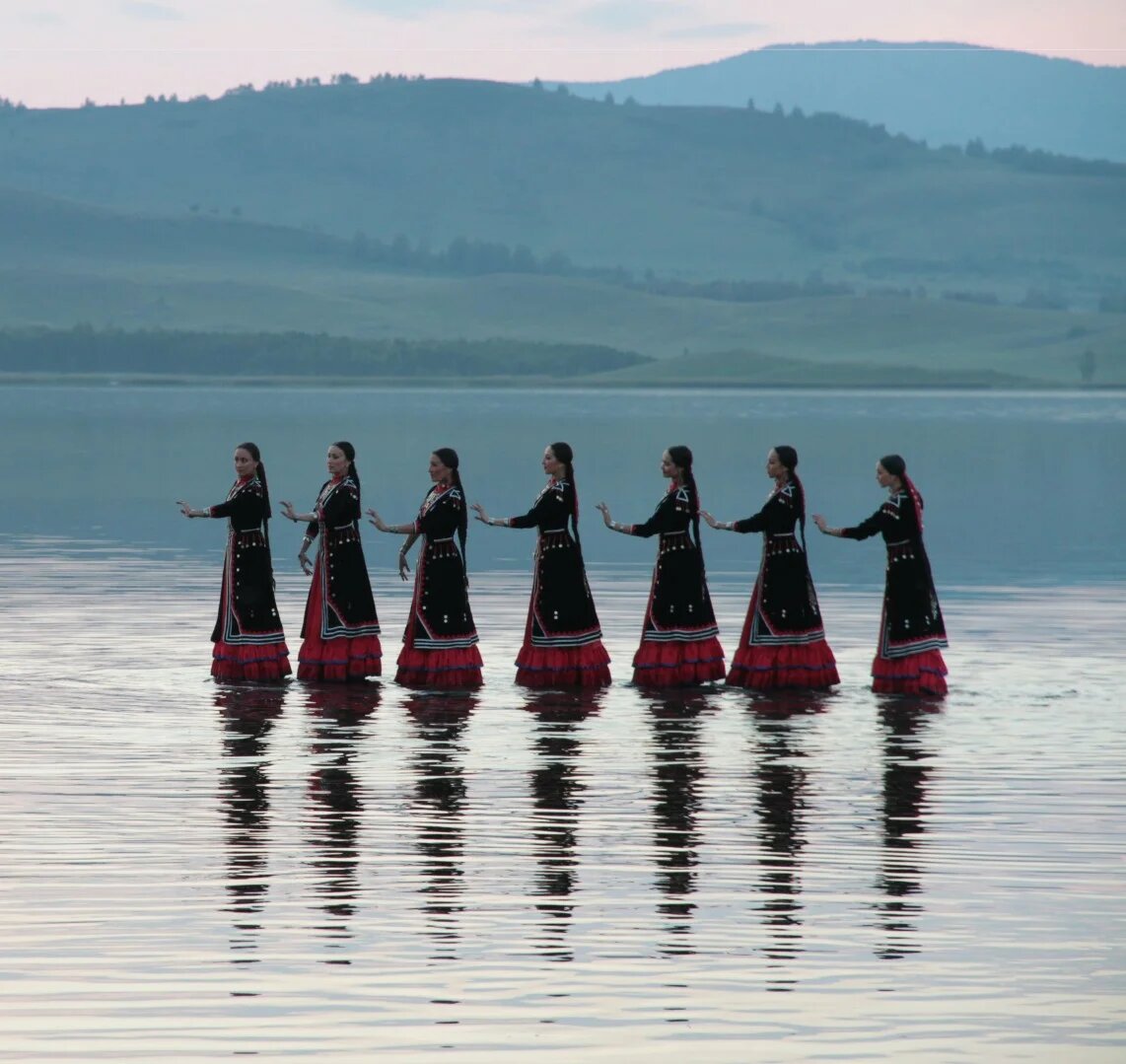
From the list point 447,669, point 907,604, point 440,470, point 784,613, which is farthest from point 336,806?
point 907,604

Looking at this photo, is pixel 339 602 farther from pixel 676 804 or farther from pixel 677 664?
pixel 676 804

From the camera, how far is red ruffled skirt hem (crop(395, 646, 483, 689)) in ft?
55.0

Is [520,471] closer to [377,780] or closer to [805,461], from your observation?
[805,461]

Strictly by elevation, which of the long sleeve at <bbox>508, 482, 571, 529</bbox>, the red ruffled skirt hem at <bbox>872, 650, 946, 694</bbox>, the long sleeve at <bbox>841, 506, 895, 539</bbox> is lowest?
the red ruffled skirt hem at <bbox>872, 650, 946, 694</bbox>

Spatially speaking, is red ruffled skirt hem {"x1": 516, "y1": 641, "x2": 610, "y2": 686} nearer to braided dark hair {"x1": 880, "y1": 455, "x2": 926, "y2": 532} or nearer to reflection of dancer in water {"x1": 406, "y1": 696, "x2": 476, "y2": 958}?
reflection of dancer in water {"x1": 406, "y1": 696, "x2": 476, "y2": 958}

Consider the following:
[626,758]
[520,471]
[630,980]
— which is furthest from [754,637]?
[520,471]

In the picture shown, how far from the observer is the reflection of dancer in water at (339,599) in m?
16.8

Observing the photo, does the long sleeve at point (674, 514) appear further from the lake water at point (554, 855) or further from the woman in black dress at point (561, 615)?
the lake water at point (554, 855)

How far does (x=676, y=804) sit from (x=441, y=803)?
121 cm

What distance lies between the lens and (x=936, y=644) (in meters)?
16.5

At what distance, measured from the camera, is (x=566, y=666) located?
1691 centimetres

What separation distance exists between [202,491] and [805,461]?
20203mm

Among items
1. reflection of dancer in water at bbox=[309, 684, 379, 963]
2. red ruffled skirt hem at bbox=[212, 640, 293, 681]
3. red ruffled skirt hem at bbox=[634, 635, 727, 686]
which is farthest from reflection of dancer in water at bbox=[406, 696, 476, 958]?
red ruffled skirt hem at bbox=[634, 635, 727, 686]

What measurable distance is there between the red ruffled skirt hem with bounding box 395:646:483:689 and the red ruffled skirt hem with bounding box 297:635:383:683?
371 millimetres
